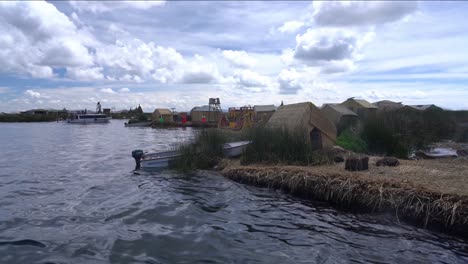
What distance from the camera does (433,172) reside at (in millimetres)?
11000

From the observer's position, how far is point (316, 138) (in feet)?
56.5

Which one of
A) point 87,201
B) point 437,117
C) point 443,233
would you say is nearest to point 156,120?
point 437,117

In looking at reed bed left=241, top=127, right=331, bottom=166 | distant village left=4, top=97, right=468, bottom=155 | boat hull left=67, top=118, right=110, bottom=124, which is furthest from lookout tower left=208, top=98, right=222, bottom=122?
reed bed left=241, top=127, right=331, bottom=166

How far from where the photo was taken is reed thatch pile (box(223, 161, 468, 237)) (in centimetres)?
782

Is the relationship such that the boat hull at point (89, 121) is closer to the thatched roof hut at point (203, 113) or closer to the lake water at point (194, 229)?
the thatched roof hut at point (203, 113)

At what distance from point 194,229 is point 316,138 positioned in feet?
32.0

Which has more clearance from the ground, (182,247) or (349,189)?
(349,189)

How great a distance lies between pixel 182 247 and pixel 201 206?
3.10 meters

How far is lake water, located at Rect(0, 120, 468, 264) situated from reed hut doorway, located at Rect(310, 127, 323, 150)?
530 cm

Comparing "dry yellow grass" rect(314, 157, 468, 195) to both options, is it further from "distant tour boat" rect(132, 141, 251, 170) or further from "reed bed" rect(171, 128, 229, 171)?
"reed bed" rect(171, 128, 229, 171)

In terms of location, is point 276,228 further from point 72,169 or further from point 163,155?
point 72,169

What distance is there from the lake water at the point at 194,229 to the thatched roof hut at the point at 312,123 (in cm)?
482

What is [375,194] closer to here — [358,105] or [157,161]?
[157,161]

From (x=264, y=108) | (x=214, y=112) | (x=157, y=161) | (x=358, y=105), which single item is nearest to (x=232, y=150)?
A: (x=157, y=161)
